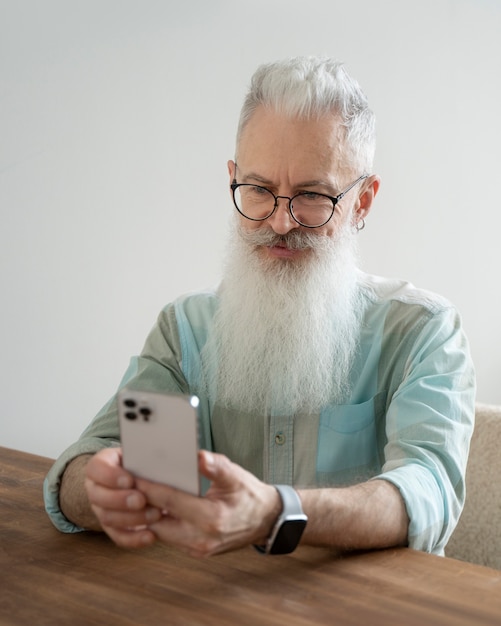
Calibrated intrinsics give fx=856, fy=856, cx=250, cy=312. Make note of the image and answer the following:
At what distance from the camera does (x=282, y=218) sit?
1.85 m

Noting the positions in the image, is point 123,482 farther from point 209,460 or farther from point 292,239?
point 292,239

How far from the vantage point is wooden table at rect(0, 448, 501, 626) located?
1142mm

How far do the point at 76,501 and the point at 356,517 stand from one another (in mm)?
484

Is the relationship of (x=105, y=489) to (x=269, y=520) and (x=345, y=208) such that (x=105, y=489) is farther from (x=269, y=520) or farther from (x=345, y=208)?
(x=345, y=208)

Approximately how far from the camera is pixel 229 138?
11.9ft

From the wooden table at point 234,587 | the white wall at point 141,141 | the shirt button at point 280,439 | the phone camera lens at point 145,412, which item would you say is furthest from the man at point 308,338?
the white wall at point 141,141

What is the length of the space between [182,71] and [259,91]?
70.1 inches

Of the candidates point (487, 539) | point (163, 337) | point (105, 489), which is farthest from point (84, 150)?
point (105, 489)

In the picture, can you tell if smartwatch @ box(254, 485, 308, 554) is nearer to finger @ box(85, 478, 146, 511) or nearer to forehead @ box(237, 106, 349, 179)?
finger @ box(85, 478, 146, 511)

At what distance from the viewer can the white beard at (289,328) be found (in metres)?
1.92

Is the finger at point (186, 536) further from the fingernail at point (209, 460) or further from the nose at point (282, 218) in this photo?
the nose at point (282, 218)

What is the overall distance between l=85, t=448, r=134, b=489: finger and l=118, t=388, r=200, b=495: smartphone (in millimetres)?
21


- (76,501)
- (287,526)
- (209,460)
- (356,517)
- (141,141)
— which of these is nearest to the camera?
(209,460)

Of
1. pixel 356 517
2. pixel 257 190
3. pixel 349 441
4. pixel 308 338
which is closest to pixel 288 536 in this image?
pixel 356 517
